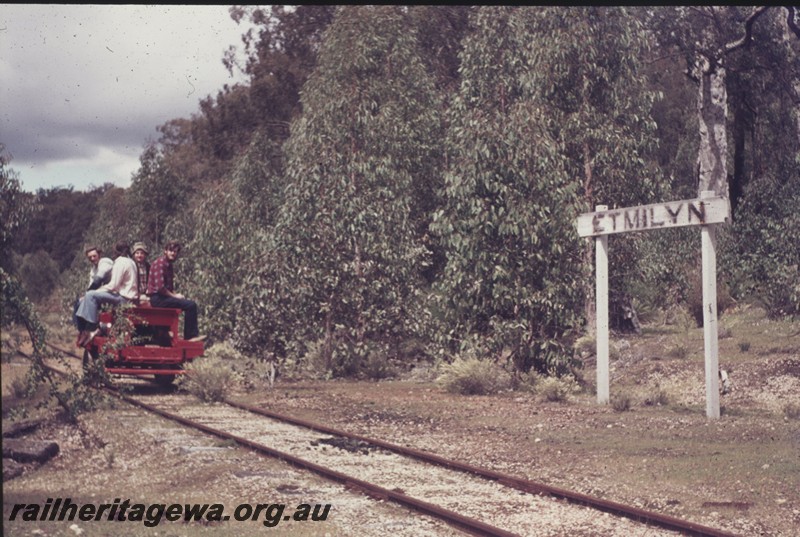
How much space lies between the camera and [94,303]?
13219 mm

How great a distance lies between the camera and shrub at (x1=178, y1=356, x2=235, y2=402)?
1490 centimetres

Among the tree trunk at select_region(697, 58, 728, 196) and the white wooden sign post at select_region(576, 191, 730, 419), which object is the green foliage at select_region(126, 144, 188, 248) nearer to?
the tree trunk at select_region(697, 58, 728, 196)

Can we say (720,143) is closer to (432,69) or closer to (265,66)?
(432,69)

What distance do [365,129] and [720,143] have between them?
38.5 ft

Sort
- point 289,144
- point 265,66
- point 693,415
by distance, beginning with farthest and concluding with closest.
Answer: point 265,66, point 289,144, point 693,415

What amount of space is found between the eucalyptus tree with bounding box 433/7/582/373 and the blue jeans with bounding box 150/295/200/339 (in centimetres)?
451

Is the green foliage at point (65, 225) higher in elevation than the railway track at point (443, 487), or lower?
higher

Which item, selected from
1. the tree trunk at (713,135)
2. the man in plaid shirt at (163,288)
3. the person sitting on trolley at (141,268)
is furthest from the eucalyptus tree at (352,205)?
the tree trunk at (713,135)

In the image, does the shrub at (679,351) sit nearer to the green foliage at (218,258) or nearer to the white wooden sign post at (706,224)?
the white wooden sign post at (706,224)

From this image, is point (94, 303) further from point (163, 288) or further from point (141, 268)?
point (141, 268)

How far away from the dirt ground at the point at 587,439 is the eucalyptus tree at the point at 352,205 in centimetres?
133

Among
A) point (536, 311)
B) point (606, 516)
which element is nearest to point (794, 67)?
point (536, 311)

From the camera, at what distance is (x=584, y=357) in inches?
824

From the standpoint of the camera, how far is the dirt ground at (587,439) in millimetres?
8172
